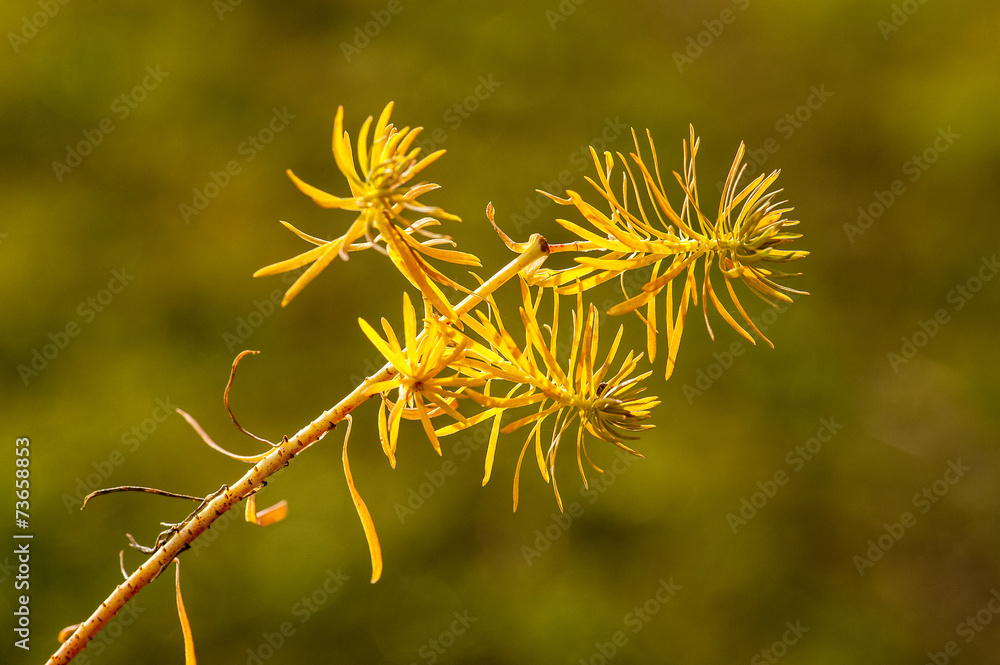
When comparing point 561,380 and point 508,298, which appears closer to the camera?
point 561,380

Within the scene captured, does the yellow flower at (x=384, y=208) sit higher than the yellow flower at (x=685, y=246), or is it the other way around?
the yellow flower at (x=384, y=208)

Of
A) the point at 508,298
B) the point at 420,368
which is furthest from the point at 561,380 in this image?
the point at 508,298

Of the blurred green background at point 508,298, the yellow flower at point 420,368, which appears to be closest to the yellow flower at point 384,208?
the yellow flower at point 420,368

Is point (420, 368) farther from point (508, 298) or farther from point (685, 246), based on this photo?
point (508, 298)

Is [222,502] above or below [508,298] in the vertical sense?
below

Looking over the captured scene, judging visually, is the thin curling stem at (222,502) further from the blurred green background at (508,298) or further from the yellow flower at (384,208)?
the blurred green background at (508,298)

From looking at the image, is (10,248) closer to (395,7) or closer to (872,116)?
(395,7)
